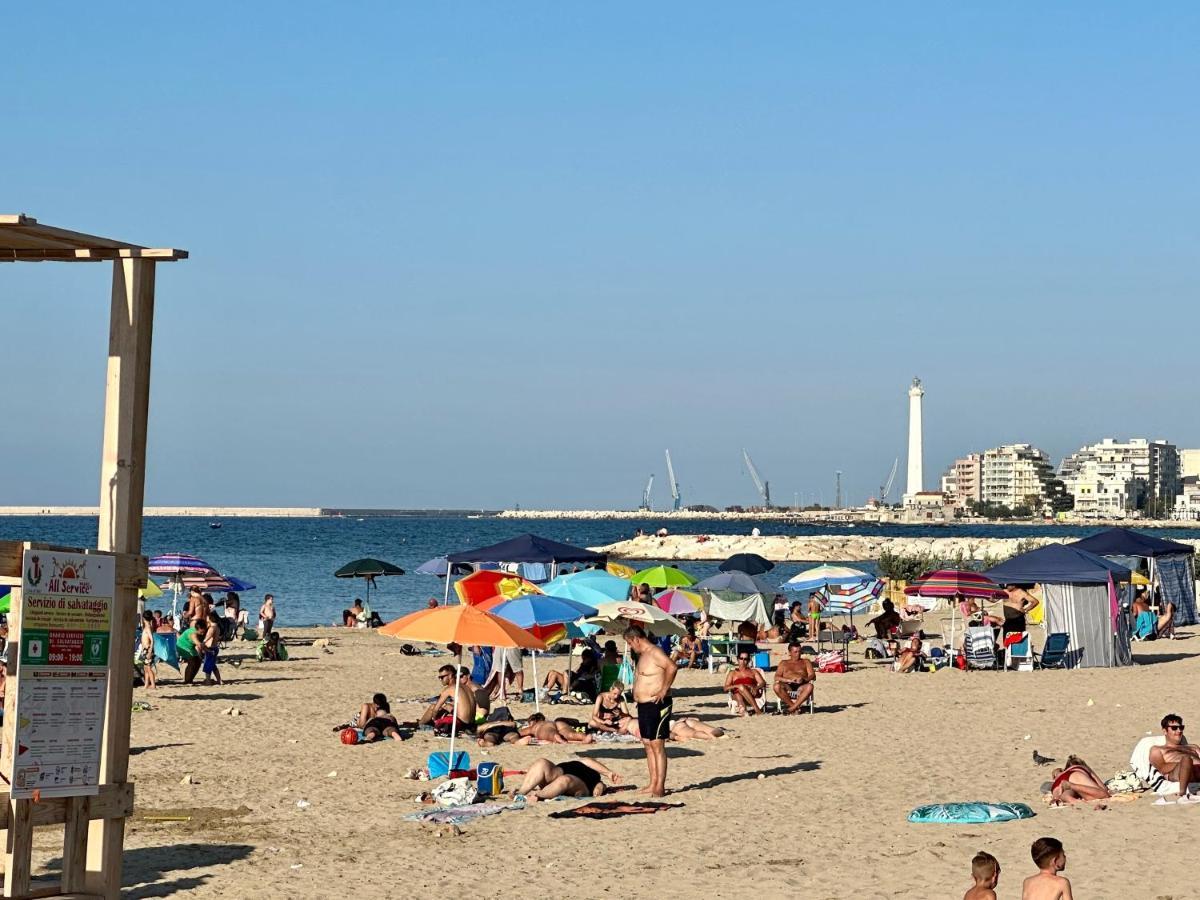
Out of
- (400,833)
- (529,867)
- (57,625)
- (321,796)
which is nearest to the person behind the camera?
(57,625)

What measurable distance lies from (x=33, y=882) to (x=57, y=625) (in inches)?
94.3

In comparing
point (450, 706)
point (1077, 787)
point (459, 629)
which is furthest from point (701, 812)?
point (450, 706)

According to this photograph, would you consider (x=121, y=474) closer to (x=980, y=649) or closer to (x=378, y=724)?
(x=378, y=724)

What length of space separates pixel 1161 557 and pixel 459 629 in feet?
61.5

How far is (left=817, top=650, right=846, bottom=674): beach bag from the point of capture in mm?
23625

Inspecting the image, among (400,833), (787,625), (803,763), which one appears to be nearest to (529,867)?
(400,833)

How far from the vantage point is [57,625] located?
7.17m

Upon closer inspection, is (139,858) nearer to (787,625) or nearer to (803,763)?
(803,763)

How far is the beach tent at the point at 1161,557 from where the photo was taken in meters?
26.2

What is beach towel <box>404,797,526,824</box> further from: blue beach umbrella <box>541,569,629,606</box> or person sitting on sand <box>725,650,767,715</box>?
person sitting on sand <box>725,650,767,715</box>

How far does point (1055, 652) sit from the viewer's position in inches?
874

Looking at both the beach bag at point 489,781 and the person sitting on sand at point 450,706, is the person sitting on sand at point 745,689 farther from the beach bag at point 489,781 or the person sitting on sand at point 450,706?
the beach bag at point 489,781

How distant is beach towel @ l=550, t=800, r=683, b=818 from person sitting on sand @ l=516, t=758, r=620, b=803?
34cm

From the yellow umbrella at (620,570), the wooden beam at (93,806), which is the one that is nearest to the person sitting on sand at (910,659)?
the yellow umbrella at (620,570)
